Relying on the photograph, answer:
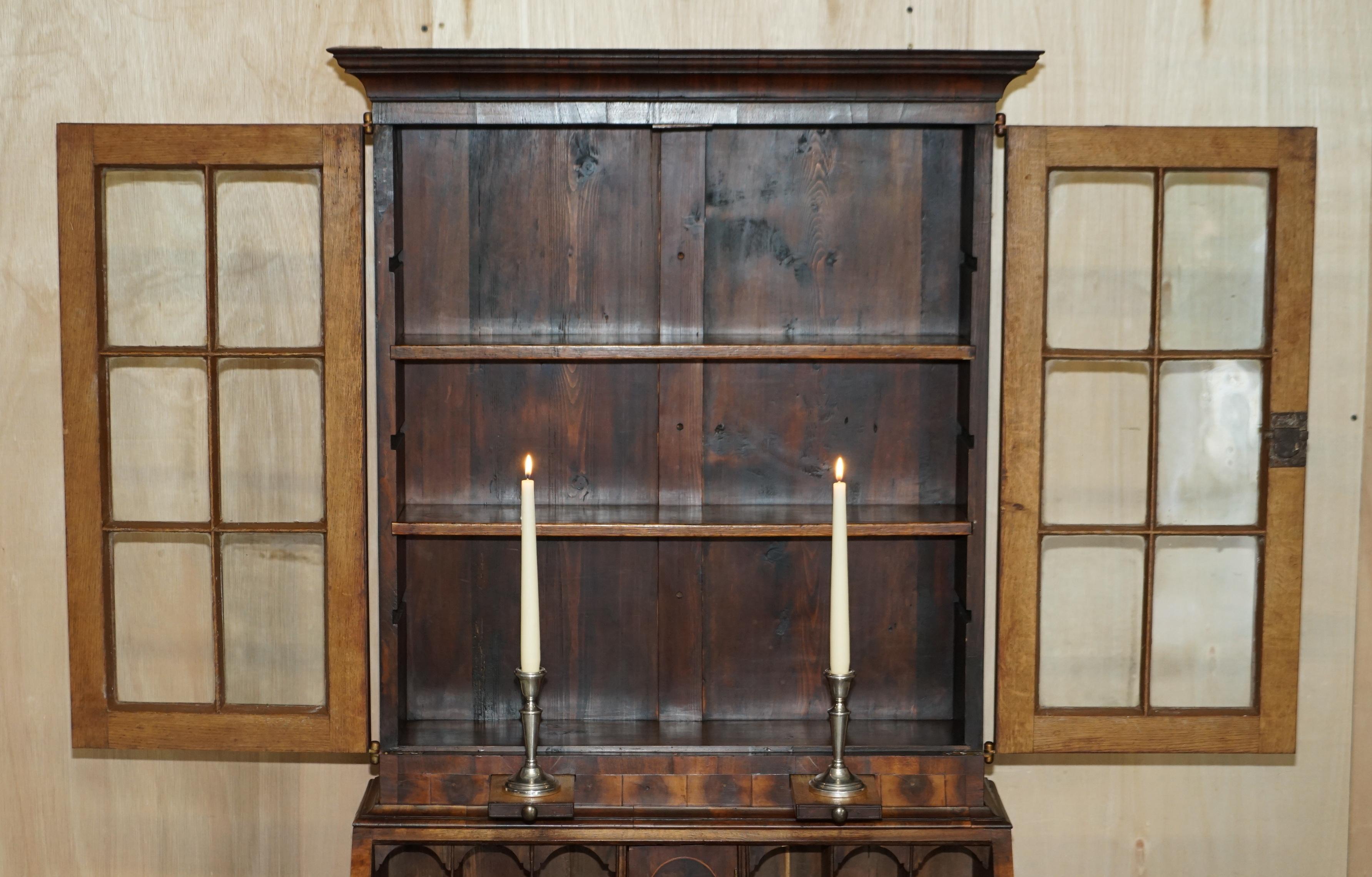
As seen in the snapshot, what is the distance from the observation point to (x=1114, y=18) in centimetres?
222

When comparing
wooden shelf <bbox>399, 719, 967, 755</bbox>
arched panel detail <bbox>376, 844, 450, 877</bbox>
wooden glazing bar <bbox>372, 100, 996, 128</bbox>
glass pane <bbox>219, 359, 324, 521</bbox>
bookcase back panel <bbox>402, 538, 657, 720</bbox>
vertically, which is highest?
wooden glazing bar <bbox>372, 100, 996, 128</bbox>

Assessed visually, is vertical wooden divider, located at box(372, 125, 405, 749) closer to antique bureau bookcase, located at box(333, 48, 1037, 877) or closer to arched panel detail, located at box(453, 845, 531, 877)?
antique bureau bookcase, located at box(333, 48, 1037, 877)

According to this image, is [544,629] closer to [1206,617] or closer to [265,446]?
[265,446]

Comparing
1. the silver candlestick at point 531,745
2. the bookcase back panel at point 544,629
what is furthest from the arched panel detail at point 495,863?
the bookcase back panel at point 544,629

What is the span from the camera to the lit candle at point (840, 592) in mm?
1942

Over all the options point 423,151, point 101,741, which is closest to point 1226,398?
point 423,151

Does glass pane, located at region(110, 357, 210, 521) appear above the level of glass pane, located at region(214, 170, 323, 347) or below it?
below

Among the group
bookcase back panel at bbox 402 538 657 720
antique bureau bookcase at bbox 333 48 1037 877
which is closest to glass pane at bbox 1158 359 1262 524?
antique bureau bookcase at bbox 333 48 1037 877

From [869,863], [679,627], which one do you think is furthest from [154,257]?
[869,863]

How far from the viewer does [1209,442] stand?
2.22 metres

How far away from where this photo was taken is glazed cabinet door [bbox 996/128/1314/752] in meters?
2.13

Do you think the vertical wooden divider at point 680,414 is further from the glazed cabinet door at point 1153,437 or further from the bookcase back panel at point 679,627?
the glazed cabinet door at point 1153,437

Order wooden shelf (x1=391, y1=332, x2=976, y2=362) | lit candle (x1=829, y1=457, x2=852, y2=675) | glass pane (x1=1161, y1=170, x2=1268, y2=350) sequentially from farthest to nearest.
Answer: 1. glass pane (x1=1161, y1=170, x2=1268, y2=350)
2. wooden shelf (x1=391, y1=332, x2=976, y2=362)
3. lit candle (x1=829, y1=457, x2=852, y2=675)

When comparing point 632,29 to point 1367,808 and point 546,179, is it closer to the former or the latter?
point 546,179
